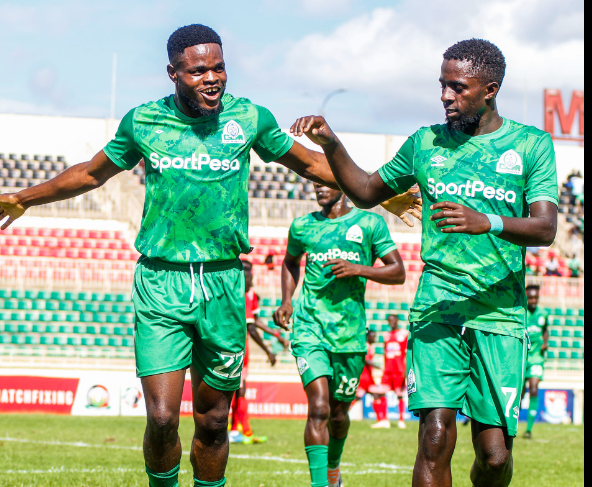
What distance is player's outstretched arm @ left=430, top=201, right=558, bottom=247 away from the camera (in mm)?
3791

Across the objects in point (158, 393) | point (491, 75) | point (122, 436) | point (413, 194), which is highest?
point (491, 75)

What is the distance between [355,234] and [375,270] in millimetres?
406

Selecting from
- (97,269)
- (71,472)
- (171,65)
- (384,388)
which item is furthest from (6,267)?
(171,65)

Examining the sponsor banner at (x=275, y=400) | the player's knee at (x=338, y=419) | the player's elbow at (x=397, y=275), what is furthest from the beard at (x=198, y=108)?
the sponsor banner at (x=275, y=400)

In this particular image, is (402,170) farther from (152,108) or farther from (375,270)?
(375,270)

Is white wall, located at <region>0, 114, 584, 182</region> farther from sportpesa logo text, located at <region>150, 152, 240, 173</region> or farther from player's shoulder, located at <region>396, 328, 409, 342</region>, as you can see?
sportpesa logo text, located at <region>150, 152, 240, 173</region>

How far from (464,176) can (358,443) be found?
7898 millimetres

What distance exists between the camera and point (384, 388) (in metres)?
16.6

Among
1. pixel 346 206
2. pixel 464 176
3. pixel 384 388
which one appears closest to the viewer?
pixel 464 176

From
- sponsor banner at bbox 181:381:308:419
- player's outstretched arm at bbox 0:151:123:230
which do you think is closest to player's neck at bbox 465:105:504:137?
player's outstretched arm at bbox 0:151:123:230

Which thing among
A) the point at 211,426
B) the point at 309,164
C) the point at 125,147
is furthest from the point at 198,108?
the point at 211,426

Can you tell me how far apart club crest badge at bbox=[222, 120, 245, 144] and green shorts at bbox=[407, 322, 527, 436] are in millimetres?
1437

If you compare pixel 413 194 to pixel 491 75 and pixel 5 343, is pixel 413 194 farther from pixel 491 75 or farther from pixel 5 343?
pixel 5 343

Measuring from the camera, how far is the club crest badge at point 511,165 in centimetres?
439
